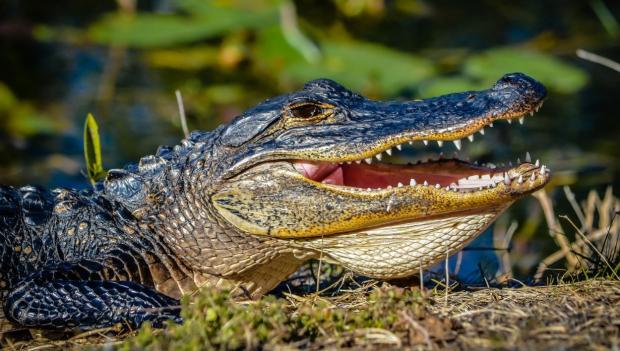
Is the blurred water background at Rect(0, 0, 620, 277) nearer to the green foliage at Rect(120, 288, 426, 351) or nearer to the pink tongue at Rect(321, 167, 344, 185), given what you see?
the pink tongue at Rect(321, 167, 344, 185)

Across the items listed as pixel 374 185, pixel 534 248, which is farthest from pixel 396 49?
pixel 374 185

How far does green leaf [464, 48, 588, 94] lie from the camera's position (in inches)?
409

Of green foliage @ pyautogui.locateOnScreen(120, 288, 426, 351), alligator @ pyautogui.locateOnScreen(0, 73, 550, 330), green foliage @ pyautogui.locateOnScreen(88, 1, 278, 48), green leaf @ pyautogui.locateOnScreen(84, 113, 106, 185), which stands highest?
green foliage @ pyautogui.locateOnScreen(88, 1, 278, 48)

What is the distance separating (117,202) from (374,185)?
1298 mm

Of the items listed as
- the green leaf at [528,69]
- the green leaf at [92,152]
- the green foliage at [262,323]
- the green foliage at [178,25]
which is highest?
the green foliage at [178,25]

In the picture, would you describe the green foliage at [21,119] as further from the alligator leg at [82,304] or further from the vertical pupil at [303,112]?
the vertical pupil at [303,112]

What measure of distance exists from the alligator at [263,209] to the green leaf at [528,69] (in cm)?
600

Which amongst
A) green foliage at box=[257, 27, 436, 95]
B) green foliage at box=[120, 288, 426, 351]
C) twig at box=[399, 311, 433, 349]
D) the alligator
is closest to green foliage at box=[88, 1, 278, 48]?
green foliage at box=[257, 27, 436, 95]

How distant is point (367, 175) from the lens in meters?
4.64

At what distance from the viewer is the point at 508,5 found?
13.7 meters

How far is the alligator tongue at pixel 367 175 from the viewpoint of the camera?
4.46 metres

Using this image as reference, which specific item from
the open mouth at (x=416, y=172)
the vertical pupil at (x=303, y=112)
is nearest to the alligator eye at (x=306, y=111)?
the vertical pupil at (x=303, y=112)

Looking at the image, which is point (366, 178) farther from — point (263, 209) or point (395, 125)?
point (263, 209)

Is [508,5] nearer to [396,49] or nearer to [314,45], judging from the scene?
[396,49]
